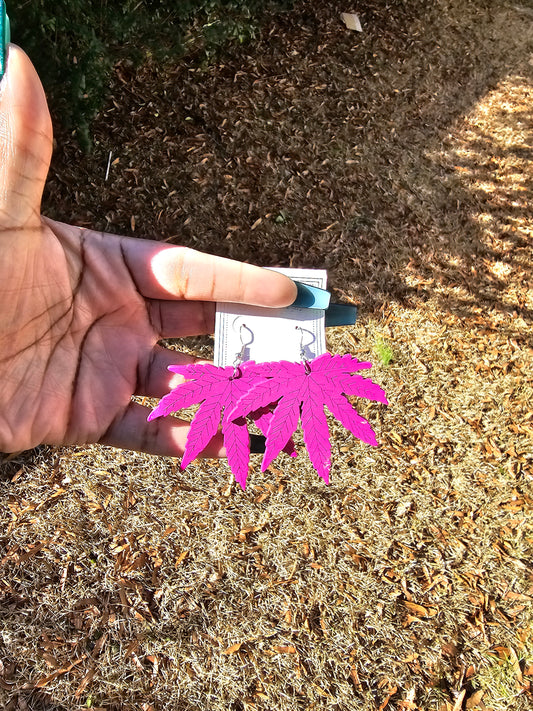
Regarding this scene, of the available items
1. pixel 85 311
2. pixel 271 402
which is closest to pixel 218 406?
pixel 271 402

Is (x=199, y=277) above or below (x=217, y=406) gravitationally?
above

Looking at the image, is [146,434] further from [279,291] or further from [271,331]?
[279,291]

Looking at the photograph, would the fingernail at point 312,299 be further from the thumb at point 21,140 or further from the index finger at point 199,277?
the thumb at point 21,140

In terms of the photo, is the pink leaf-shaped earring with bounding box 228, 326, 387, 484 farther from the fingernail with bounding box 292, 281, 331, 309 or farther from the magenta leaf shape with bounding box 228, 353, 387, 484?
the fingernail with bounding box 292, 281, 331, 309

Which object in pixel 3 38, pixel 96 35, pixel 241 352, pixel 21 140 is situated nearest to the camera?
pixel 3 38

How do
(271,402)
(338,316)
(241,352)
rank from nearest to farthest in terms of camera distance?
1. (271,402)
2. (241,352)
3. (338,316)

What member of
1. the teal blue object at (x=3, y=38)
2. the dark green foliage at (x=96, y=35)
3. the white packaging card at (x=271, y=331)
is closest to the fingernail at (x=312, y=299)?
the white packaging card at (x=271, y=331)

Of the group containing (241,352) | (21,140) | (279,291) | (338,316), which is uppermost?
(21,140)

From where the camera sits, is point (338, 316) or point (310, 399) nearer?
point (310, 399)
